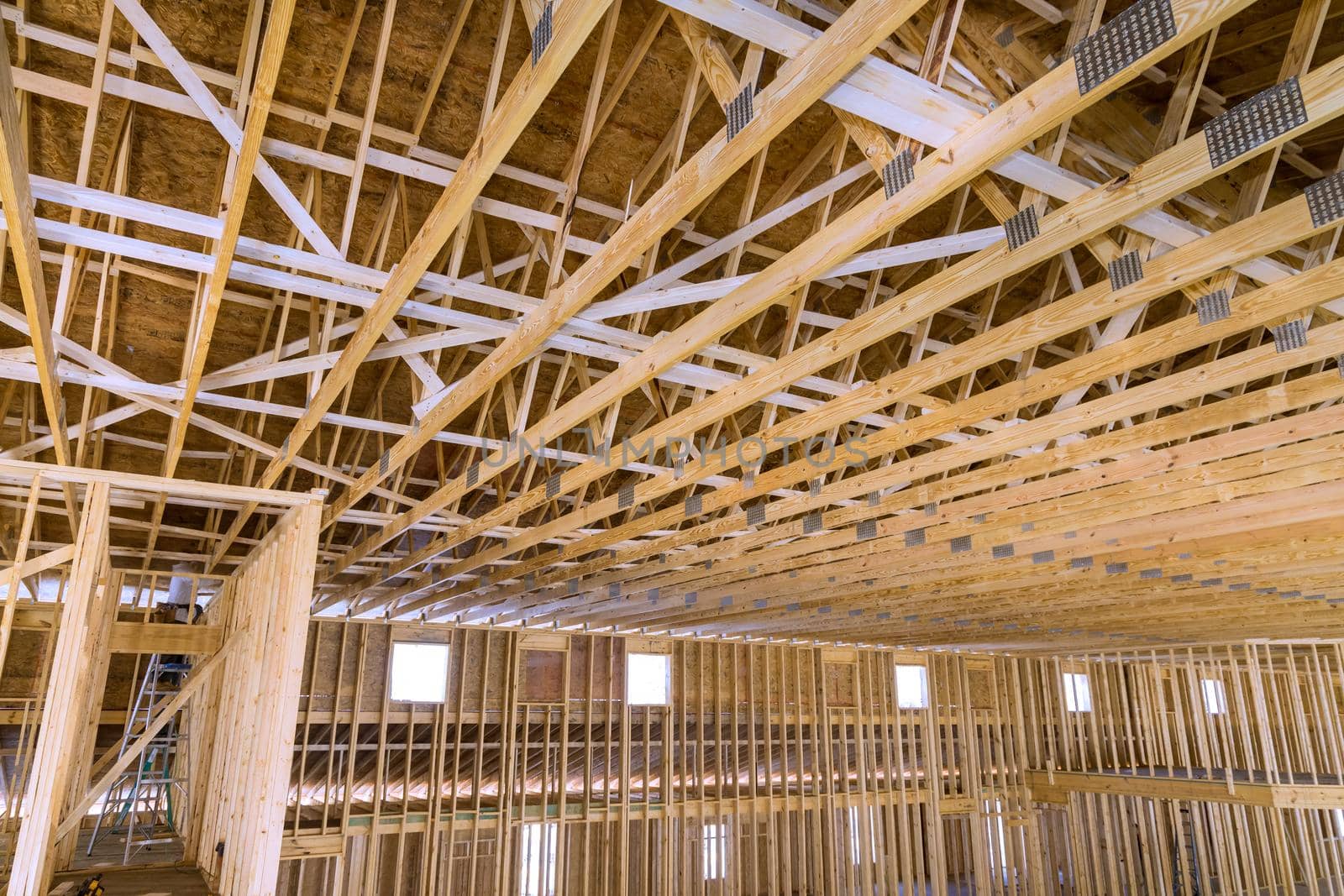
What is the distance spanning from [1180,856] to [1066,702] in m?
3.72

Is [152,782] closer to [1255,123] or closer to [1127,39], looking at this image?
[1127,39]

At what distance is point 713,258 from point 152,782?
822cm

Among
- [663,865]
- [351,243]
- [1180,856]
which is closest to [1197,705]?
[1180,856]

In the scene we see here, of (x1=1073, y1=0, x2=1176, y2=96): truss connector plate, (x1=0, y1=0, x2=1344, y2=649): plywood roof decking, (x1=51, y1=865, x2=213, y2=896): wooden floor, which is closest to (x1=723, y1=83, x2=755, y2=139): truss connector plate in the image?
(x1=0, y1=0, x2=1344, y2=649): plywood roof decking

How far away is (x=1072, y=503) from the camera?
25.0 feet

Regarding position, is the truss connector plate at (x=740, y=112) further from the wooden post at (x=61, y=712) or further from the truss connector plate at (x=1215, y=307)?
the wooden post at (x=61, y=712)

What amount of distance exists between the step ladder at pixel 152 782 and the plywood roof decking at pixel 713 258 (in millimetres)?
2307

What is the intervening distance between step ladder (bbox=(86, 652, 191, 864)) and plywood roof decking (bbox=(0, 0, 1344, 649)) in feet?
7.57

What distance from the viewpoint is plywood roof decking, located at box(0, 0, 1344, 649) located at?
3.27 m

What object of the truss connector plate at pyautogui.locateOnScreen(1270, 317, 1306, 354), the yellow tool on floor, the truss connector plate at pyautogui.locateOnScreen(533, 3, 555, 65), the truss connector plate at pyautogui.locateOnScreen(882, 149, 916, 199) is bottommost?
the yellow tool on floor

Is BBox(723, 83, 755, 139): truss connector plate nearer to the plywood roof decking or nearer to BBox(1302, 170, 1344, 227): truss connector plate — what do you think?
the plywood roof decking

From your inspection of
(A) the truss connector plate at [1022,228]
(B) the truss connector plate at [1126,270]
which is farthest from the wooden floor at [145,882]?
(B) the truss connector plate at [1126,270]

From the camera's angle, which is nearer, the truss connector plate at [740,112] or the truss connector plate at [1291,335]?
the truss connector plate at [740,112]

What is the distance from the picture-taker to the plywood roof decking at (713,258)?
3.27 meters
